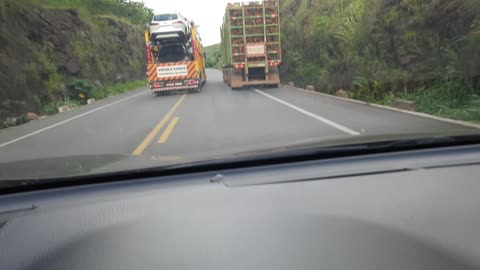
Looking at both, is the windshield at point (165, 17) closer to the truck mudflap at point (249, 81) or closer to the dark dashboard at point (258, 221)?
the truck mudflap at point (249, 81)

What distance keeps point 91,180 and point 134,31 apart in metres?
45.5

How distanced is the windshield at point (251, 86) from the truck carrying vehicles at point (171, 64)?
63mm

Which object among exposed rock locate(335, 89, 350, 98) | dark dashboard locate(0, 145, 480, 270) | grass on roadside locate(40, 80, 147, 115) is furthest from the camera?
grass on roadside locate(40, 80, 147, 115)

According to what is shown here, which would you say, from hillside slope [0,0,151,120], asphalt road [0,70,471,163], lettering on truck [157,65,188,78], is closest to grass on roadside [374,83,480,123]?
asphalt road [0,70,471,163]

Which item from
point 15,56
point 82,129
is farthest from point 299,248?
point 15,56

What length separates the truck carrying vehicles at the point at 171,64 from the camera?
21.1 m

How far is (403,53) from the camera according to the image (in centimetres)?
1273

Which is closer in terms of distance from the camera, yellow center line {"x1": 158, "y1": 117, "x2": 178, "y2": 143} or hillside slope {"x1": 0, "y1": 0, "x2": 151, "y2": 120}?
yellow center line {"x1": 158, "y1": 117, "x2": 178, "y2": 143}

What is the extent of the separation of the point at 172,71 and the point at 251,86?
14.9ft

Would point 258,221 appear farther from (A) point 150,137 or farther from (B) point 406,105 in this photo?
(B) point 406,105

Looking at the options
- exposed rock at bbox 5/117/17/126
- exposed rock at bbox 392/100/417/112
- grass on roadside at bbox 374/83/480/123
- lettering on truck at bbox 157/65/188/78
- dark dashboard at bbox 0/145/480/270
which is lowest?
exposed rock at bbox 5/117/17/126

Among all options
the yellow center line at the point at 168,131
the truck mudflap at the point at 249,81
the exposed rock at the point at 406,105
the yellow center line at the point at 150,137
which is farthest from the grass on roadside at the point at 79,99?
the exposed rock at the point at 406,105

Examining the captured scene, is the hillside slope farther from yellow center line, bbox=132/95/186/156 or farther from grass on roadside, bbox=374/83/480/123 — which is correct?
grass on roadside, bbox=374/83/480/123

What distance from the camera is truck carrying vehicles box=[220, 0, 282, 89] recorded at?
2142 centimetres
